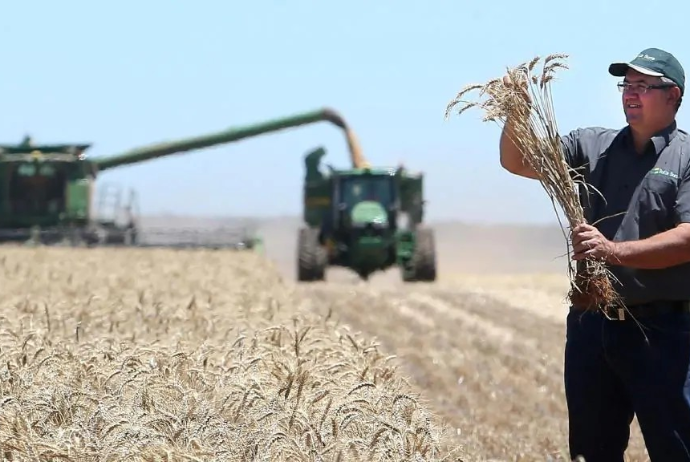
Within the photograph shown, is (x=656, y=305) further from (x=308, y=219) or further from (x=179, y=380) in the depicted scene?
(x=308, y=219)

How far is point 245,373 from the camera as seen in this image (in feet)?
17.4

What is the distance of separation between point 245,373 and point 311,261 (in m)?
17.3

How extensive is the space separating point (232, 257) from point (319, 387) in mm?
15842

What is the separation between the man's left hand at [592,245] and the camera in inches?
173

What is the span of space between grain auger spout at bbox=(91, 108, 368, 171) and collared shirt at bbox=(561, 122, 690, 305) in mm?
25600

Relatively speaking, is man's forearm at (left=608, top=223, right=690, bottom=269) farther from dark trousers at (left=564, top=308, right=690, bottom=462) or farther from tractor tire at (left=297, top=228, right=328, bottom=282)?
tractor tire at (left=297, top=228, right=328, bottom=282)

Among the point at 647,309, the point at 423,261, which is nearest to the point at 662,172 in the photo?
the point at 647,309

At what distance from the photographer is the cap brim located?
4.54 m

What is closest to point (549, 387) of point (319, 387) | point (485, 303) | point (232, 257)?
point (319, 387)

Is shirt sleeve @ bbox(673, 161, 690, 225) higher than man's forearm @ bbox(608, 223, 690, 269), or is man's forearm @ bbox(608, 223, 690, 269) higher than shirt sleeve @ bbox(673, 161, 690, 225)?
shirt sleeve @ bbox(673, 161, 690, 225)

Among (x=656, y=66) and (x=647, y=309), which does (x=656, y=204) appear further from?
(x=656, y=66)

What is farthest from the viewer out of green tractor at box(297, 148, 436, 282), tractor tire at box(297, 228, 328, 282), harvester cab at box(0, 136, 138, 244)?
harvester cab at box(0, 136, 138, 244)

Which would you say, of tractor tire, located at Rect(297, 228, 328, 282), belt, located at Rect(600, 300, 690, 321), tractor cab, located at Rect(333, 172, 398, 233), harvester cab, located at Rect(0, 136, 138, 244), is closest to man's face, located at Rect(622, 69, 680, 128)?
belt, located at Rect(600, 300, 690, 321)

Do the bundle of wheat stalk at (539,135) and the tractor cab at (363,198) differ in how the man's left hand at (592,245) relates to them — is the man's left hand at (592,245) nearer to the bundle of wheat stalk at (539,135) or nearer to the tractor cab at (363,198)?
the bundle of wheat stalk at (539,135)
